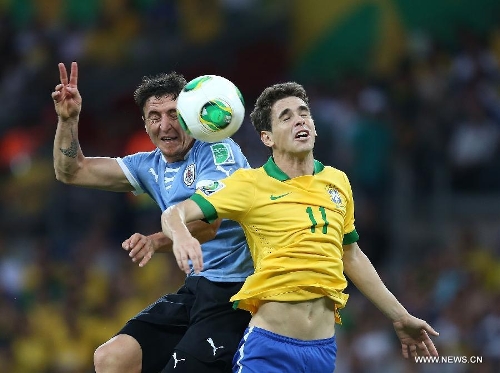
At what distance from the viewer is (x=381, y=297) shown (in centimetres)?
571

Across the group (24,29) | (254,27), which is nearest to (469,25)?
(254,27)

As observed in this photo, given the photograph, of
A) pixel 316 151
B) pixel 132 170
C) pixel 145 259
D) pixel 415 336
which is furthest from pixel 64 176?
pixel 316 151

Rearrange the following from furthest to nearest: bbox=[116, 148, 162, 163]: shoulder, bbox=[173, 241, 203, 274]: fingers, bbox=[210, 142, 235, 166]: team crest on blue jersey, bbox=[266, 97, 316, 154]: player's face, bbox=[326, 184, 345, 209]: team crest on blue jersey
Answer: bbox=[116, 148, 162, 163]: shoulder
bbox=[210, 142, 235, 166]: team crest on blue jersey
bbox=[326, 184, 345, 209]: team crest on blue jersey
bbox=[266, 97, 316, 154]: player's face
bbox=[173, 241, 203, 274]: fingers

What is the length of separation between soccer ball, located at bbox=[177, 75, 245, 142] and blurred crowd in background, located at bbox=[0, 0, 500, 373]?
4788mm

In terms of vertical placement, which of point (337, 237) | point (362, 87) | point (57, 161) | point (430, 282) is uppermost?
point (362, 87)

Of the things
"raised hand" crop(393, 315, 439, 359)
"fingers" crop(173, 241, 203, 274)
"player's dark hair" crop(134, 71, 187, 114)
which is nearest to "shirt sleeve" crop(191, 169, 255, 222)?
"fingers" crop(173, 241, 203, 274)

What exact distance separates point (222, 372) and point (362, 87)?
755 cm

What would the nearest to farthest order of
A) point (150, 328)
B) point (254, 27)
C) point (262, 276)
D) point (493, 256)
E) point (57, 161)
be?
point (262, 276) < point (150, 328) < point (57, 161) < point (493, 256) < point (254, 27)

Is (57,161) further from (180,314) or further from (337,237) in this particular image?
(337,237)

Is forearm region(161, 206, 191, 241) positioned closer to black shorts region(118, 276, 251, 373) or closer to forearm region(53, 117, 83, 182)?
black shorts region(118, 276, 251, 373)

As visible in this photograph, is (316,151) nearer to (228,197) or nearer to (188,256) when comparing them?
(228,197)

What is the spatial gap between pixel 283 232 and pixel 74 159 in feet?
5.07

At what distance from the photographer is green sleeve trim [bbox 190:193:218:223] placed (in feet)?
16.6

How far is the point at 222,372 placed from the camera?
5.49m
